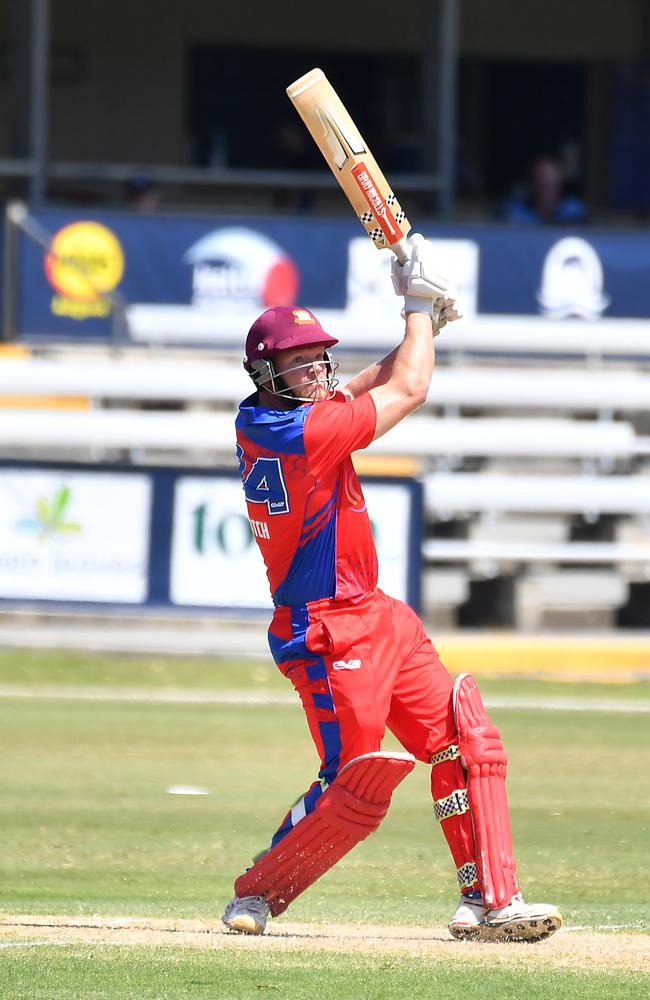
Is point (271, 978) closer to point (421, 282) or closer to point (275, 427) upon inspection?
point (275, 427)

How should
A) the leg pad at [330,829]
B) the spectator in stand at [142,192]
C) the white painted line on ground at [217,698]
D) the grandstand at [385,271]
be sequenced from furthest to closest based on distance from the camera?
the spectator in stand at [142,192] < the grandstand at [385,271] < the white painted line on ground at [217,698] < the leg pad at [330,829]

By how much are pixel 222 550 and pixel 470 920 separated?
7080 mm

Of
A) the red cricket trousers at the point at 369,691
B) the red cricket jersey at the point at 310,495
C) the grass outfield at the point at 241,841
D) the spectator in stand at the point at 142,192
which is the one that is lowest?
the grass outfield at the point at 241,841

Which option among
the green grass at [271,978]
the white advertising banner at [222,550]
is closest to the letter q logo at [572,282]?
the white advertising banner at [222,550]

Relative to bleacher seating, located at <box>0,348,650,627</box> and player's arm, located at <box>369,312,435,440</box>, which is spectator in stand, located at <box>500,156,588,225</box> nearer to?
bleacher seating, located at <box>0,348,650,627</box>

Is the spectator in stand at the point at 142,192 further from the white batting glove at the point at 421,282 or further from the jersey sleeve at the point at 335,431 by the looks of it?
the jersey sleeve at the point at 335,431

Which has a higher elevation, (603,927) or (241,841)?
(603,927)

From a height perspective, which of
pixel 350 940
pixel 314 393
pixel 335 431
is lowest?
pixel 350 940

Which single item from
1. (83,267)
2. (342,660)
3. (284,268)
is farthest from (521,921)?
(284,268)

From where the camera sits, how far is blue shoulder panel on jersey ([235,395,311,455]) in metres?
5.75

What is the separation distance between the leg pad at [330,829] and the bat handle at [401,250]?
5.42 feet

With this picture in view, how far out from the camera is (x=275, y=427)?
5.79 meters

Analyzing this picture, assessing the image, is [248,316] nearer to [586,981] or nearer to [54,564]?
[54,564]

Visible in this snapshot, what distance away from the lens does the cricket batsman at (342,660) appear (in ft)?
18.8
